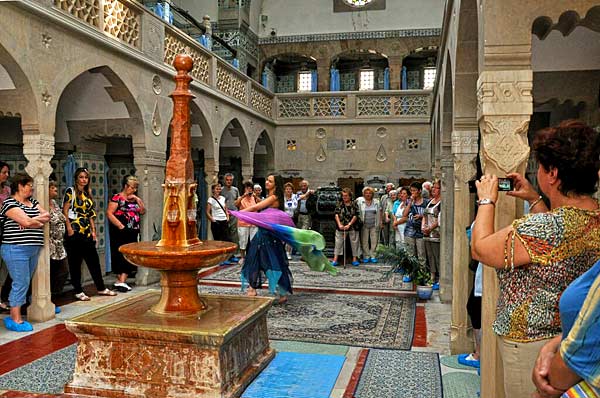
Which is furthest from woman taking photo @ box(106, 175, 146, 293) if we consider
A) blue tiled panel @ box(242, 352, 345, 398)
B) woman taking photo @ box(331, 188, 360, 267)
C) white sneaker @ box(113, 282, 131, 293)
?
woman taking photo @ box(331, 188, 360, 267)

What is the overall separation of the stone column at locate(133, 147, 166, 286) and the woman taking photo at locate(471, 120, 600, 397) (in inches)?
281

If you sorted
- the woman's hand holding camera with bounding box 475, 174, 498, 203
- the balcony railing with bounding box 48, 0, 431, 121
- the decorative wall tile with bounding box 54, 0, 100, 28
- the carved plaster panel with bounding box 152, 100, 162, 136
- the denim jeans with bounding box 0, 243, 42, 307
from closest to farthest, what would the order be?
the woman's hand holding camera with bounding box 475, 174, 498, 203 → the denim jeans with bounding box 0, 243, 42, 307 → the decorative wall tile with bounding box 54, 0, 100, 28 → the balcony railing with bounding box 48, 0, 431, 121 → the carved plaster panel with bounding box 152, 100, 162, 136

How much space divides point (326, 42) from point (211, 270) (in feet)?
39.6

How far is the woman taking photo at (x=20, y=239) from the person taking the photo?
5762 mm

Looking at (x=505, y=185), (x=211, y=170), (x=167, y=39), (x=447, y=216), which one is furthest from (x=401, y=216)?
(x=505, y=185)

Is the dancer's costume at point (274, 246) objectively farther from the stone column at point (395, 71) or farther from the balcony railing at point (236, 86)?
the stone column at point (395, 71)

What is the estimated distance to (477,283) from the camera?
12.9ft

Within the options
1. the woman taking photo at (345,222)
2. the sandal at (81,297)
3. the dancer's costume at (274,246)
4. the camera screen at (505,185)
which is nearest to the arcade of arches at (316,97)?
the camera screen at (505,185)

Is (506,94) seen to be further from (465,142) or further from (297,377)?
(297,377)

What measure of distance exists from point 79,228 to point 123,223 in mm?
815

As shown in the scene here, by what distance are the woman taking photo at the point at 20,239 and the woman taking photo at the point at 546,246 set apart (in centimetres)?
532

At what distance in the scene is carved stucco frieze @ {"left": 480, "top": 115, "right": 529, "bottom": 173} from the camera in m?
3.14

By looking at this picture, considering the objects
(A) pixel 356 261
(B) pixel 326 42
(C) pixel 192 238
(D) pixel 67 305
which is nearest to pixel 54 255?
(D) pixel 67 305

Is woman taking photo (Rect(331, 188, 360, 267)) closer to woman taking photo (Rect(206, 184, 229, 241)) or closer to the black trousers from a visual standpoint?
woman taking photo (Rect(206, 184, 229, 241))
